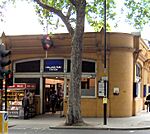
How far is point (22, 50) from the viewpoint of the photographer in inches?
1086

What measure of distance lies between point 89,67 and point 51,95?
371 cm

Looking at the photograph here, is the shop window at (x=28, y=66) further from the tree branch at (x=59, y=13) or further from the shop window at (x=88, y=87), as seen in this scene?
the tree branch at (x=59, y=13)

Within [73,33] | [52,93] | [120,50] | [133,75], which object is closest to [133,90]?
[133,75]

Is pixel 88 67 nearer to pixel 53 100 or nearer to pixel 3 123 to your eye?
pixel 53 100

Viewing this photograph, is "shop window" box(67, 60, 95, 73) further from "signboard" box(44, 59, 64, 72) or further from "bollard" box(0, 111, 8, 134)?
"bollard" box(0, 111, 8, 134)

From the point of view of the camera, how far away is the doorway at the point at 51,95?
92.8 ft

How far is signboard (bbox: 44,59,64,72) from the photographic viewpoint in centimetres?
2716

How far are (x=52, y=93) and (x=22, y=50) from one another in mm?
3690

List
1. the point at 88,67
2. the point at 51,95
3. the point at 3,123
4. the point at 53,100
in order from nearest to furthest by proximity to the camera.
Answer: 1. the point at 3,123
2. the point at 88,67
3. the point at 53,100
4. the point at 51,95

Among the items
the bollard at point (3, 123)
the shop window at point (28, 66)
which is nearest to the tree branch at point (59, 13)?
the shop window at point (28, 66)

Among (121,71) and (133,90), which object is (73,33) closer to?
(121,71)

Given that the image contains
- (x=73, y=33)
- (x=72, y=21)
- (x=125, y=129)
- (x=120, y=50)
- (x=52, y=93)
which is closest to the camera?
(x=125, y=129)

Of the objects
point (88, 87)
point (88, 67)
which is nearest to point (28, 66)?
point (88, 67)

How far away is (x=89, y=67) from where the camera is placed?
88.0 ft
